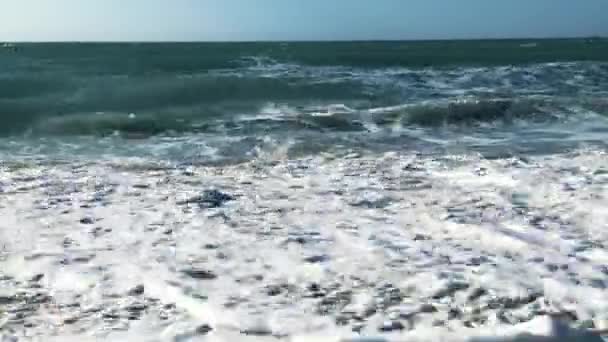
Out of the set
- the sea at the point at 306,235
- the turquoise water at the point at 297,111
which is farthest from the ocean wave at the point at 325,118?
the sea at the point at 306,235

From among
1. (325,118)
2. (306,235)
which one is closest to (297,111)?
(325,118)

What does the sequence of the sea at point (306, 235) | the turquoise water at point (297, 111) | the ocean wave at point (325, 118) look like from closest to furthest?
1. the sea at point (306, 235)
2. the turquoise water at point (297, 111)
3. the ocean wave at point (325, 118)

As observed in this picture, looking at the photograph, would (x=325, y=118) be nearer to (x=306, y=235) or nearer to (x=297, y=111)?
(x=297, y=111)

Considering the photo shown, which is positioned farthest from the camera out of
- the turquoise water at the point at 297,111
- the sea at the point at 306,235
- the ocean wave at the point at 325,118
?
the ocean wave at the point at 325,118

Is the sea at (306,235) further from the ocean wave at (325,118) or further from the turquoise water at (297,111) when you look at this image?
the ocean wave at (325,118)

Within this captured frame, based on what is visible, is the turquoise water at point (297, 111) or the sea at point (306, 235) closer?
the sea at point (306, 235)

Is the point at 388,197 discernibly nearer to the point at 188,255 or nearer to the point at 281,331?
the point at 188,255

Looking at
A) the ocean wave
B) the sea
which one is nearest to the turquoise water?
the ocean wave

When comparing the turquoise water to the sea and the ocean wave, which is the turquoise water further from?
the sea

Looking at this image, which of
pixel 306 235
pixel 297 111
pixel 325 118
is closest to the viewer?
pixel 306 235

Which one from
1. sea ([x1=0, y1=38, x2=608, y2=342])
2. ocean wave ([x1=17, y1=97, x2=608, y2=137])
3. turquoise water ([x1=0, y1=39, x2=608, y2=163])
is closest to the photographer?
sea ([x1=0, y1=38, x2=608, y2=342])

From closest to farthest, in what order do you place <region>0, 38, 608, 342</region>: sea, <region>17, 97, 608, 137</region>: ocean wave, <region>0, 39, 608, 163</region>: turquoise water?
<region>0, 38, 608, 342</region>: sea → <region>0, 39, 608, 163</region>: turquoise water → <region>17, 97, 608, 137</region>: ocean wave

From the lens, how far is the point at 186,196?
16.0ft

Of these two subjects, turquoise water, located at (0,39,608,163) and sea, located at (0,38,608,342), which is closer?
sea, located at (0,38,608,342)
